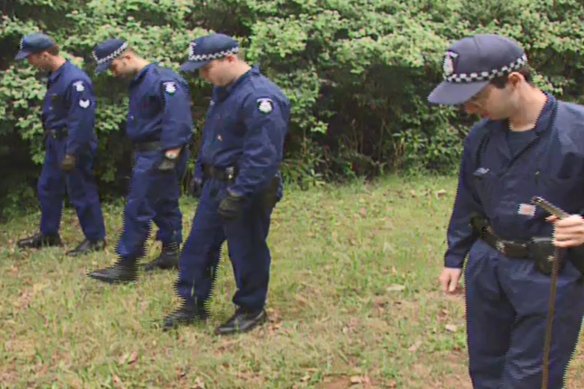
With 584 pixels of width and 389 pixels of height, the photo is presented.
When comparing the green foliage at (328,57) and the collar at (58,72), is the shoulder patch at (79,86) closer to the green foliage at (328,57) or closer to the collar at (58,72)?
the collar at (58,72)

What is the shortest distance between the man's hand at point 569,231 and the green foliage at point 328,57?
6.02 meters

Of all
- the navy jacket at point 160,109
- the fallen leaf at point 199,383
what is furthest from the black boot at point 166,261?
the fallen leaf at point 199,383

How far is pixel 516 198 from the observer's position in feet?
10.3

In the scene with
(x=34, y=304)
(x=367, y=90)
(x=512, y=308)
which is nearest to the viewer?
(x=512, y=308)

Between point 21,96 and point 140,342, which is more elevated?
point 21,96

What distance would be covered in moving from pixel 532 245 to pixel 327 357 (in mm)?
1973

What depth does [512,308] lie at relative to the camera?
332 centimetres

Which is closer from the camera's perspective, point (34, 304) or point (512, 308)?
point (512, 308)

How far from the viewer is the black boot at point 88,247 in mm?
7078

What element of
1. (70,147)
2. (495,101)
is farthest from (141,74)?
(495,101)

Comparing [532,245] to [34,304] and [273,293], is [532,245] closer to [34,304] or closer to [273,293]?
[273,293]

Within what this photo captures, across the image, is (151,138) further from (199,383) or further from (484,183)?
(484,183)

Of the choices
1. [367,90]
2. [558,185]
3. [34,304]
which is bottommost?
[34,304]

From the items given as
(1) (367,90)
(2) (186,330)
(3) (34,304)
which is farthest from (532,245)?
(1) (367,90)
